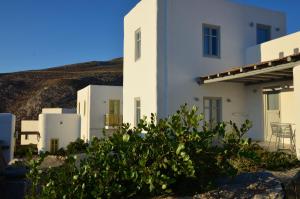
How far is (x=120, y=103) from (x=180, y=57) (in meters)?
10.9

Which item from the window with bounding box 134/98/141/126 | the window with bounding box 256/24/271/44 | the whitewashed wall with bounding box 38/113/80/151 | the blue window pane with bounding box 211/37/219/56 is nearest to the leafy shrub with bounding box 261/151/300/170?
the blue window pane with bounding box 211/37/219/56

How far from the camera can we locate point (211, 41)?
15234 millimetres

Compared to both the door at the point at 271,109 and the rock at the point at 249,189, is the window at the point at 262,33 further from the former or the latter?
the rock at the point at 249,189

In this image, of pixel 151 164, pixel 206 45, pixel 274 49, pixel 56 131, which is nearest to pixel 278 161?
pixel 151 164

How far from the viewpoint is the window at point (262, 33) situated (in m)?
16.4

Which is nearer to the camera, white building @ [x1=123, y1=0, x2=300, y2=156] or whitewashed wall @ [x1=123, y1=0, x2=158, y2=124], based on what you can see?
white building @ [x1=123, y1=0, x2=300, y2=156]

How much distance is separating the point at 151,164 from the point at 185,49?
10527 mm

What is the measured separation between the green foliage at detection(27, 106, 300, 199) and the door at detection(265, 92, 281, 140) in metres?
9.67

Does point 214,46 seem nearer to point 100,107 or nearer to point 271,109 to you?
point 271,109

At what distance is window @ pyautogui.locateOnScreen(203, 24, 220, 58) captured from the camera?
49.5 ft

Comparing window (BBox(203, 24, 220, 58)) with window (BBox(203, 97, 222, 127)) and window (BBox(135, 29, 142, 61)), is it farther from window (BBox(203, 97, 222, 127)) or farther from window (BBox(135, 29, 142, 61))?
window (BBox(135, 29, 142, 61))

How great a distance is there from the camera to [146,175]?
4238 mm

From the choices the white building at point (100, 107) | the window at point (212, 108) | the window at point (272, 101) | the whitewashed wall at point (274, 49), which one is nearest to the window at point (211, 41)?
the whitewashed wall at point (274, 49)

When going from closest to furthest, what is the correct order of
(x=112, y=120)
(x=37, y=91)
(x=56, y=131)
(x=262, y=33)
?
(x=262, y=33) < (x=112, y=120) < (x=56, y=131) < (x=37, y=91)
